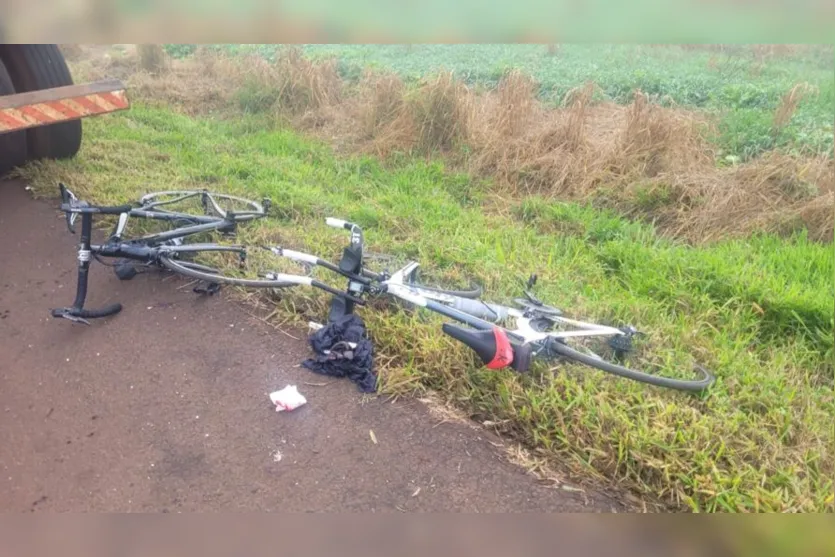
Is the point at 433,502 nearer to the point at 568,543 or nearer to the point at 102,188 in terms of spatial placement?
the point at 568,543

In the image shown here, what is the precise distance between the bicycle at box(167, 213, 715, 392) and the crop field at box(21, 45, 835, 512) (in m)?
0.11

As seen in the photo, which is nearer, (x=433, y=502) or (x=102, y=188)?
(x=433, y=502)

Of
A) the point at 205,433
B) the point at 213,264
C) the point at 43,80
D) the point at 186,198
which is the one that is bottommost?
the point at 205,433

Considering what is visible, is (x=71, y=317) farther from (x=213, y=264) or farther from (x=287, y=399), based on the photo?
(x=287, y=399)

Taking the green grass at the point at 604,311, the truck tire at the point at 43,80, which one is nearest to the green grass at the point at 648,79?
the green grass at the point at 604,311

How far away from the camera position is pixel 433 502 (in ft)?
7.76

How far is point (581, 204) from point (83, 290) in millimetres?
3557

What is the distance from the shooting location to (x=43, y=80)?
5.24 metres

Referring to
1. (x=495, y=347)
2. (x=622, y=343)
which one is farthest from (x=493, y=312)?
(x=622, y=343)

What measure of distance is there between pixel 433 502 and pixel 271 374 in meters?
1.15

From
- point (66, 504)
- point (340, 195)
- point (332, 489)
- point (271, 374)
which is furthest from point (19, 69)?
point (332, 489)

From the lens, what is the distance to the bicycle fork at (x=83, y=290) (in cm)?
333

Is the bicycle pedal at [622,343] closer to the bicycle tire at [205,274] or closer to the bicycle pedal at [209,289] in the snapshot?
the bicycle tire at [205,274]

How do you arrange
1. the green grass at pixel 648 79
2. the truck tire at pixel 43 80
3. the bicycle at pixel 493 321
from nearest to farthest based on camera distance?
1. the bicycle at pixel 493 321
2. the green grass at pixel 648 79
3. the truck tire at pixel 43 80
